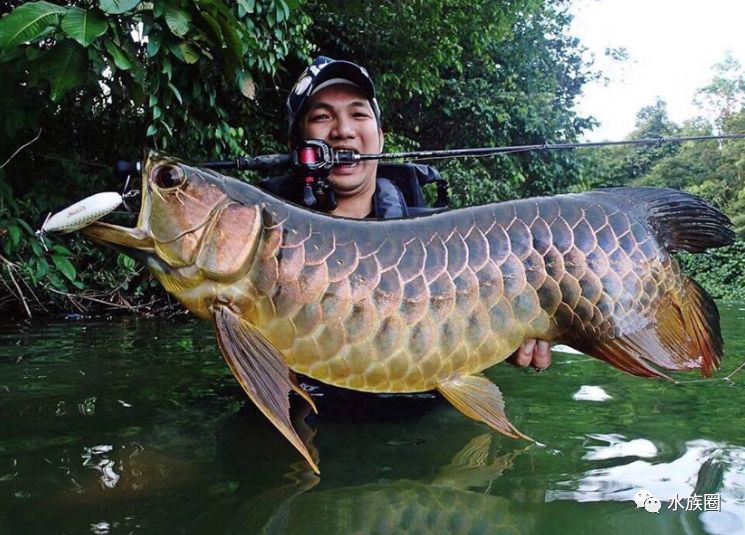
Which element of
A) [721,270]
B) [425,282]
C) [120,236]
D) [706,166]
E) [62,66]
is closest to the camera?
[120,236]

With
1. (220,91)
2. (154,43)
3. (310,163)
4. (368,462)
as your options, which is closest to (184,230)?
(368,462)

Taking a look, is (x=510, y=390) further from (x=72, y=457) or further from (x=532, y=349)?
(x=72, y=457)

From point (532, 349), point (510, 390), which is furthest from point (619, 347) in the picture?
point (510, 390)

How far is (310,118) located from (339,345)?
177cm

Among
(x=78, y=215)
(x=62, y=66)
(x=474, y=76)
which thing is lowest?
(x=78, y=215)

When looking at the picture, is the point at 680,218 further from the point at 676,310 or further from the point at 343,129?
the point at 343,129

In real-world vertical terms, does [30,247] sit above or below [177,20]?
below

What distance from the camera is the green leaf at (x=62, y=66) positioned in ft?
10.7

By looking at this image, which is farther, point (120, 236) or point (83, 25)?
point (83, 25)

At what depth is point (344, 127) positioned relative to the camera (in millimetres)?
3371

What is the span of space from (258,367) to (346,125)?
1.83 m

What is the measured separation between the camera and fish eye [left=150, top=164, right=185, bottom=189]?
1.96 m

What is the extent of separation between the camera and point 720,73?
34250 millimetres

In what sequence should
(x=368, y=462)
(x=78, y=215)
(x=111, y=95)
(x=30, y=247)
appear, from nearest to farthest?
(x=78, y=215) → (x=368, y=462) → (x=30, y=247) → (x=111, y=95)
